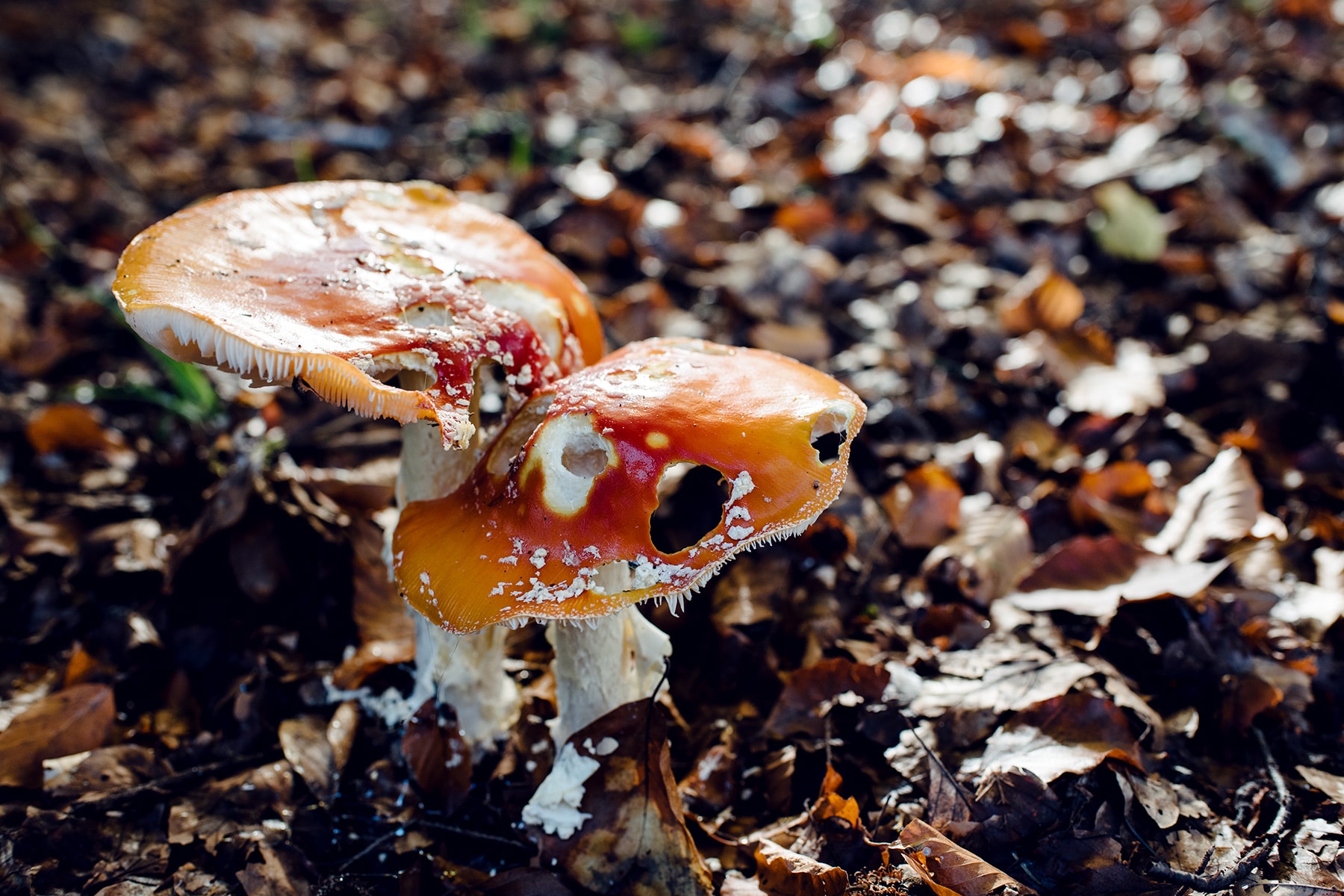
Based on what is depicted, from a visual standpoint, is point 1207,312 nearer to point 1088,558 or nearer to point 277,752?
point 1088,558

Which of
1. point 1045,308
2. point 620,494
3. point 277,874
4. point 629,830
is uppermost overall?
point 620,494

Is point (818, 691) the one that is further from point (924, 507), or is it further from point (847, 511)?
point (924, 507)

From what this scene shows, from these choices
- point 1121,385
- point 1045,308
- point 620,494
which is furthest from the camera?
point 1045,308

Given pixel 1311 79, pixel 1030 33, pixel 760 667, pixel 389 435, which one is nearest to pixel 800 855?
pixel 760 667

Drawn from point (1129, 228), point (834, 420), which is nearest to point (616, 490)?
point (834, 420)

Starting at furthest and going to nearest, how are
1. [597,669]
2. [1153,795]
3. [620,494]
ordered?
[597,669] → [1153,795] → [620,494]

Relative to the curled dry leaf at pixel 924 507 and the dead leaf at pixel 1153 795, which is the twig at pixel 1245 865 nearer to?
the dead leaf at pixel 1153 795
